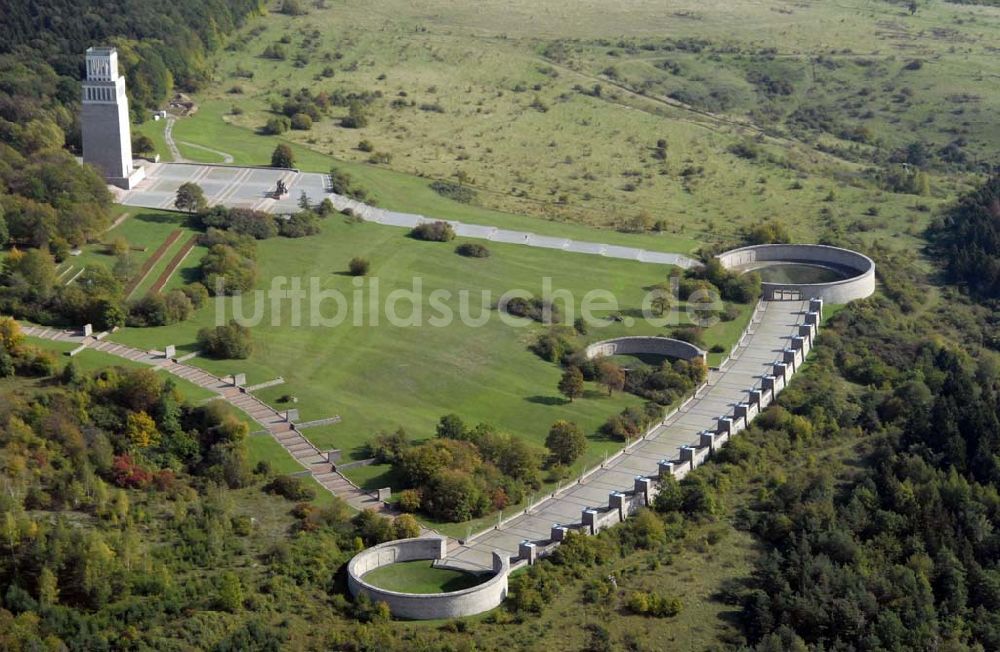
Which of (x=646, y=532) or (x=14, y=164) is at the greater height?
(x=14, y=164)

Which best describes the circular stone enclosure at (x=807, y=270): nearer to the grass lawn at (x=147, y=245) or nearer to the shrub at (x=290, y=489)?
the grass lawn at (x=147, y=245)

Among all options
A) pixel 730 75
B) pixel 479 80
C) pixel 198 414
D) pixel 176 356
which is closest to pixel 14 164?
pixel 176 356

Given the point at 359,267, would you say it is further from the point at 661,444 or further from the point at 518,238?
the point at 661,444

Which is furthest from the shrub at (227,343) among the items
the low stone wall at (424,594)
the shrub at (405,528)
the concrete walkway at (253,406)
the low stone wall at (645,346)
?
the low stone wall at (424,594)

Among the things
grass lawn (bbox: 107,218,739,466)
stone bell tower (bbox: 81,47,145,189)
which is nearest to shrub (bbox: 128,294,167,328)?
grass lawn (bbox: 107,218,739,466)

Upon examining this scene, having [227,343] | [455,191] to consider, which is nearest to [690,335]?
[227,343]

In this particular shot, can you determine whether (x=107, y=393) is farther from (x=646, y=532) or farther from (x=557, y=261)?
(x=557, y=261)
